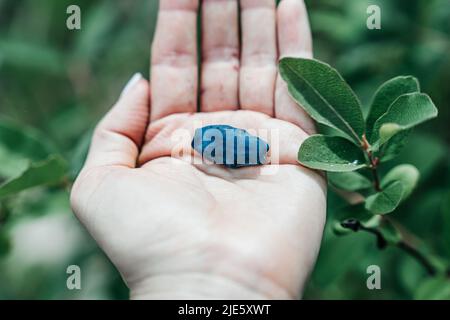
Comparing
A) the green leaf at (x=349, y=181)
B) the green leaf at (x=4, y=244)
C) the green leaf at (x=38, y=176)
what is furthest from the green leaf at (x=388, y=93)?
the green leaf at (x=4, y=244)

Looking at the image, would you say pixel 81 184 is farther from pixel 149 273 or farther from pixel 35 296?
pixel 35 296

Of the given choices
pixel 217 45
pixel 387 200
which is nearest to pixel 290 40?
pixel 217 45

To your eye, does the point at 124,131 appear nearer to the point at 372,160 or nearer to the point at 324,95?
the point at 324,95

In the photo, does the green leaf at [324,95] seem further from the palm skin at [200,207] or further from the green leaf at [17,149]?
the green leaf at [17,149]

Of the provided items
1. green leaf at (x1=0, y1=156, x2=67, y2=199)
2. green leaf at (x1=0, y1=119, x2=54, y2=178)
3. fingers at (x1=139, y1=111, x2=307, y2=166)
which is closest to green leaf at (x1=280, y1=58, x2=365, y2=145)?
fingers at (x1=139, y1=111, x2=307, y2=166)

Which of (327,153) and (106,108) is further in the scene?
(106,108)

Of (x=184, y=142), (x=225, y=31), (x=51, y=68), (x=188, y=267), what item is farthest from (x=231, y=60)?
(x=51, y=68)
